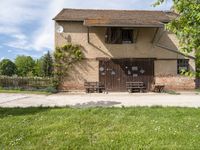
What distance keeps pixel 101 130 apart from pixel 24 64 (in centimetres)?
7316

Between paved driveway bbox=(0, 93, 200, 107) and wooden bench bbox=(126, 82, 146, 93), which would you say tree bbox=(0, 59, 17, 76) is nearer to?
wooden bench bbox=(126, 82, 146, 93)

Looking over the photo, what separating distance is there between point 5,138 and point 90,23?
1733 centimetres

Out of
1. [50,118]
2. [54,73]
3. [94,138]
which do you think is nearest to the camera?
[94,138]

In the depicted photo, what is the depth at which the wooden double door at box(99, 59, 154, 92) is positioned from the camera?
25453 mm

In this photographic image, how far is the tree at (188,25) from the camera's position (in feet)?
14.6

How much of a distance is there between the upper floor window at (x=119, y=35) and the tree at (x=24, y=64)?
51339mm

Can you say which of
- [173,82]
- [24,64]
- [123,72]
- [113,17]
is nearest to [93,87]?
[123,72]

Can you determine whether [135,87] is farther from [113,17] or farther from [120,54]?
[113,17]

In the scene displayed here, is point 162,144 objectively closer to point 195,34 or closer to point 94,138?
point 94,138

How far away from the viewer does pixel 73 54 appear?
25.1 meters

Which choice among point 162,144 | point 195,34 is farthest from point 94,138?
point 195,34

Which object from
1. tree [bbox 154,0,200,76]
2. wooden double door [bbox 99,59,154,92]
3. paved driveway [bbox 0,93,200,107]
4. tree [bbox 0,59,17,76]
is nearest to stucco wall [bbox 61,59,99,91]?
wooden double door [bbox 99,59,154,92]

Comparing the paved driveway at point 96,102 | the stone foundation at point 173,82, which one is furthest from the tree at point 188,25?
the stone foundation at point 173,82

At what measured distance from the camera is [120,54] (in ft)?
84.5
